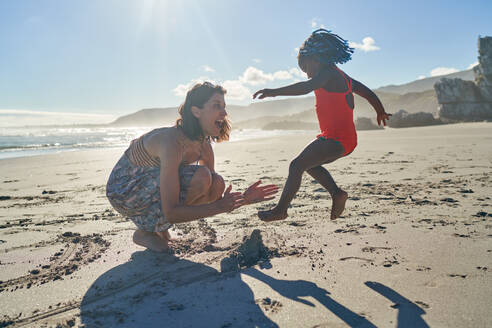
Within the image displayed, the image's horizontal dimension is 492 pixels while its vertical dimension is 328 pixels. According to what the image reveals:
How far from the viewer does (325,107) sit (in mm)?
2775

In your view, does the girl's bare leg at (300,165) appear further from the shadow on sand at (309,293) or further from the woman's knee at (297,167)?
the shadow on sand at (309,293)

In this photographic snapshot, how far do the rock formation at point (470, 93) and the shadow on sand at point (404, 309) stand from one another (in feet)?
72.8

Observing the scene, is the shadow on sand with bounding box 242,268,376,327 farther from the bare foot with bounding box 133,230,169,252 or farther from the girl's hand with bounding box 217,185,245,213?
the bare foot with bounding box 133,230,169,252

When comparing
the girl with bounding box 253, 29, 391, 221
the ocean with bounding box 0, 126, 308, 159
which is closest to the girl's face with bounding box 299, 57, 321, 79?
the girl with bounding box 253, 29, 391, 221

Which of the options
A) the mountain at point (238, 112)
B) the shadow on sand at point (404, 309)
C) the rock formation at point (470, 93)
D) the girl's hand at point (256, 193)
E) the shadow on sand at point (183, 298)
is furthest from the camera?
the mountain at point (238, 112)

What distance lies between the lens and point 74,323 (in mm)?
1636

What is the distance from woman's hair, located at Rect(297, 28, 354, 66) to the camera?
2.86 meters

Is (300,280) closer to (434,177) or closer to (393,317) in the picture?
(393,317)

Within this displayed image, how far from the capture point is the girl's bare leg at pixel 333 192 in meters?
2.76

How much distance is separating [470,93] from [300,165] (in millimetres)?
23849

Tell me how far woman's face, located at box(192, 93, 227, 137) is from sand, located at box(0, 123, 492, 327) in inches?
35.0

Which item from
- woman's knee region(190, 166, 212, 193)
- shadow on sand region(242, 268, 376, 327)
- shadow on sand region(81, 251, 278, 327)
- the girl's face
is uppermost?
the girl's face

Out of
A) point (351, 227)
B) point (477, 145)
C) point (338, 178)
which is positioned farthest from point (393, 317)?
point (477, 145)

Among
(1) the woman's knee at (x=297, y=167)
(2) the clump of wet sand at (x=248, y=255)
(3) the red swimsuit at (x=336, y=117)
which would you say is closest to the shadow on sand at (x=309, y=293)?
(2) the clump of wet sand at (x=248, y=255)
